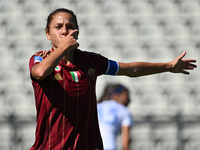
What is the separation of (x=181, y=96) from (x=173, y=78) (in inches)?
17.3

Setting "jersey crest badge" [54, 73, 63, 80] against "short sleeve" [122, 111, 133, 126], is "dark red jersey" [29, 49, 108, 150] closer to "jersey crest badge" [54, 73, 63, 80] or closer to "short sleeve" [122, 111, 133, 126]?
"jersey crest badge" [54, 73, 63, 80]

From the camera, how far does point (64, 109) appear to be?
9.58ft

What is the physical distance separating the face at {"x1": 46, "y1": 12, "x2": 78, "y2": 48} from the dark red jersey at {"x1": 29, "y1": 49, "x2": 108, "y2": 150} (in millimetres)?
139

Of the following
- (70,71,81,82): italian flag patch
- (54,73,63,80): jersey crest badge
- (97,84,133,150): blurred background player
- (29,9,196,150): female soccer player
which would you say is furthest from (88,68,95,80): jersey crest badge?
(97,84,133,150): blurred background player

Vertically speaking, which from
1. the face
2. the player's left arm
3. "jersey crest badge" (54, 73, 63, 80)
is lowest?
"jersey crest badge" (54, 73, 63, 80)

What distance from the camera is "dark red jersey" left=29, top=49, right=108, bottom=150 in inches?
115

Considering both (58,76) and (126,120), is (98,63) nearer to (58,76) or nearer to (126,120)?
(58,76)

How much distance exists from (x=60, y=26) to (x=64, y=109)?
1.91 ft

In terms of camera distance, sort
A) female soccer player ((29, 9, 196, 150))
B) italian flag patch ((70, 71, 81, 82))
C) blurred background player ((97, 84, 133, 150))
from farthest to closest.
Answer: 1. blurred background player ((97, 84, 133, 150))
2. italian flag patch ((70, 71, 81, 82))
3. female soccer player ((29, 9, 196, 150))

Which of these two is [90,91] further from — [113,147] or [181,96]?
[181,96]

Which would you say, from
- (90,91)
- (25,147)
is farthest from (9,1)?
(90,91)

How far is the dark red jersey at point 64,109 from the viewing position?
2.91 meters

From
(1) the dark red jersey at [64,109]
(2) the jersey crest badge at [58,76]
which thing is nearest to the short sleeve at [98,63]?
(1) the dark red jersey at [64,109]

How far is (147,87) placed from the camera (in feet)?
29.0
